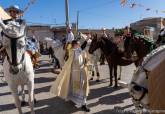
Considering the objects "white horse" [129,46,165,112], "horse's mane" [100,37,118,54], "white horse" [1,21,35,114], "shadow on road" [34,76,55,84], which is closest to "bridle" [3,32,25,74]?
"white horse" [1,21,35,114]

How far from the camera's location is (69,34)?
14633 mm

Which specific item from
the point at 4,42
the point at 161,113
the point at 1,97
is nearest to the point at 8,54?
the point at 4,42

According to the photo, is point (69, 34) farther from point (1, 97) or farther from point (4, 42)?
point (4, 42)

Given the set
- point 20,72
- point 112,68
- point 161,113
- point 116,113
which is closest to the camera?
point 161,113

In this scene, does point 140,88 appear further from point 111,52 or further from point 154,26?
point 154,26

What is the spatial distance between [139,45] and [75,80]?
3188mm

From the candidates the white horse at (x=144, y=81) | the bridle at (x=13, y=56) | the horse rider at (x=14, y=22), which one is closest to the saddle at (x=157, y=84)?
the white horse at (x=144, y=81)

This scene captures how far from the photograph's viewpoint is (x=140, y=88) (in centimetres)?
405

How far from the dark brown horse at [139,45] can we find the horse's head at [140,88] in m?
6.91

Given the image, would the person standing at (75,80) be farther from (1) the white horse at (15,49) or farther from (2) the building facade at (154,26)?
(2) the building facade at (154,26)

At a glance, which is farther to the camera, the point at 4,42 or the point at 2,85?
the point at 2,85

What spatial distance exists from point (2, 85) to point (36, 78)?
2.19 metres

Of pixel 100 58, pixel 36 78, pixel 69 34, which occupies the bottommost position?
pixel 36 78

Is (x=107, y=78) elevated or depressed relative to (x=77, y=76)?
depressed
